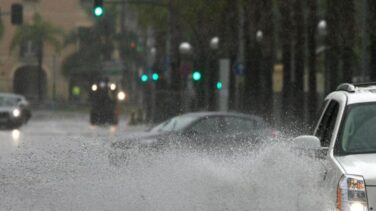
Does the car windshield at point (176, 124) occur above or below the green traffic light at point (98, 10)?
below

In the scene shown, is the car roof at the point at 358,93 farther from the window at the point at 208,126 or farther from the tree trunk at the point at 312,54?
the tree trunk at the point at 312,54

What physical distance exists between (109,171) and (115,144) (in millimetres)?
2838

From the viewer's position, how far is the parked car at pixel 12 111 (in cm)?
4419

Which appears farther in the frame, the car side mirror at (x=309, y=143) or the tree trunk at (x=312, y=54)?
the tree trunk at (x=312, y=54)

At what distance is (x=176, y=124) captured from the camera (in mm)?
20359

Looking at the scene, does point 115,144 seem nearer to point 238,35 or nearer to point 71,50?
point 238,35

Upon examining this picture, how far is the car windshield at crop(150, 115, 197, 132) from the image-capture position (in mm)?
20094

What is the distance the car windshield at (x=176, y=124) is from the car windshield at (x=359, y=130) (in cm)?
1150

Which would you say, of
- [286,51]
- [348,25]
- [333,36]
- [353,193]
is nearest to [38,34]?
[286,51]

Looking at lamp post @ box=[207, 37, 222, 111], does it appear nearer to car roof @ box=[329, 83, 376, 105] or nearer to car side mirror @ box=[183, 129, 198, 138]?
car side mirror @ box=[183, 129, 198, 138]

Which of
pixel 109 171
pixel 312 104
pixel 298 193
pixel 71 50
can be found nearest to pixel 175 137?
pixel 109 171

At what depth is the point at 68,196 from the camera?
1089 centimetres

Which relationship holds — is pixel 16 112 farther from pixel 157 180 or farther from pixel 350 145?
pixel 350 145


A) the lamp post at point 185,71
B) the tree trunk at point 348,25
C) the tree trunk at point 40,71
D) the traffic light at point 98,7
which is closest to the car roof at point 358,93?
the traffic light at point 98,7
